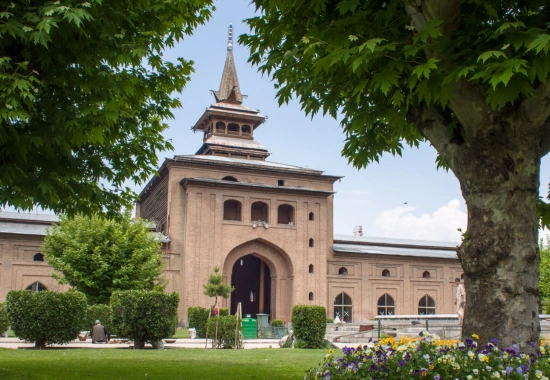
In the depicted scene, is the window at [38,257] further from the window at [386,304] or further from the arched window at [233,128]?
the window at [386,304]

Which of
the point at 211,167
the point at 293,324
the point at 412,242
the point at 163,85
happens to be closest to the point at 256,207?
the point at 211,167

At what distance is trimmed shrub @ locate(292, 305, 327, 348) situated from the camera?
19.0m

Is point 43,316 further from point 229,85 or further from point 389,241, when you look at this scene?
point 389,241

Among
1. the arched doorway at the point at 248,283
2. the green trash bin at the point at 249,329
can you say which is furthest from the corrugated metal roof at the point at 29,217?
the green trash bin at the point at 249,329

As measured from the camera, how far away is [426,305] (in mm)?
44938

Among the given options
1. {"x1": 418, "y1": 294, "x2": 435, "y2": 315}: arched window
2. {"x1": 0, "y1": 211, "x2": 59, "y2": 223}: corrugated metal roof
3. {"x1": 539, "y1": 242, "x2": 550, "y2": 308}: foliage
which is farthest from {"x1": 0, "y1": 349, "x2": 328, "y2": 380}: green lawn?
{"x1": 539, "y1": 242, "x2": 550, "y2": 308}: foliage

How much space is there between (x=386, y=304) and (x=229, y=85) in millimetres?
21805

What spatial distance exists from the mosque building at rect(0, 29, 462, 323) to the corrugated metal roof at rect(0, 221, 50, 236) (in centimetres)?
6

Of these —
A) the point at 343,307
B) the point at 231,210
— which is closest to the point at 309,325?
the point at 231,210

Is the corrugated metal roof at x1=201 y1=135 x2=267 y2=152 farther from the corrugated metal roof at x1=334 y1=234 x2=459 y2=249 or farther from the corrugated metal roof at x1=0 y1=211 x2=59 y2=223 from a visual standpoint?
the corrugated metal roof at x1=0 y1=211 x2=59 y2=223

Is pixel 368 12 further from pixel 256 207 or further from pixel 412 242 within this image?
pixel 412 242

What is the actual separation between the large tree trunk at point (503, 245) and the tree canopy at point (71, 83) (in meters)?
4.50

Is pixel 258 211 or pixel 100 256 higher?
pixel 258 211

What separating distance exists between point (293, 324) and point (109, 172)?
1109 cm
